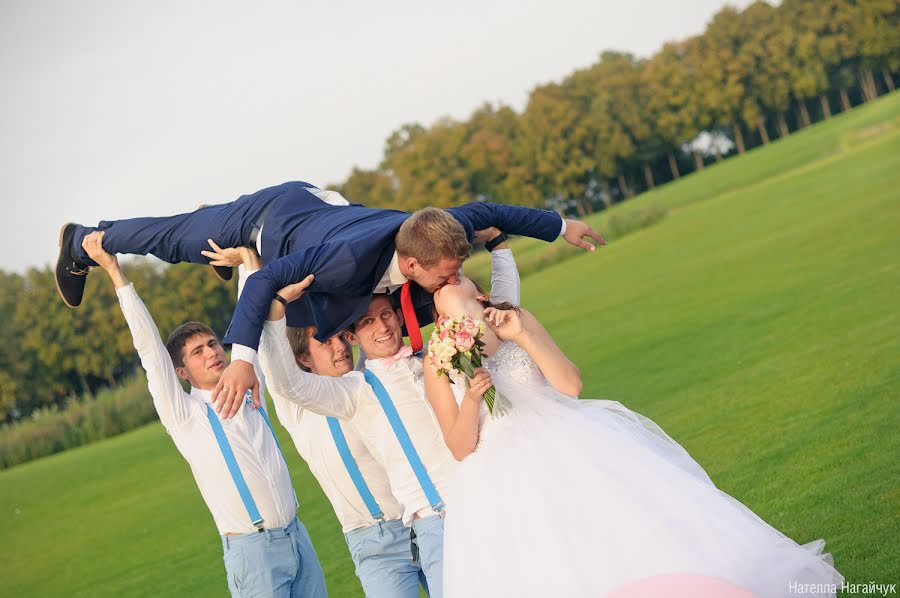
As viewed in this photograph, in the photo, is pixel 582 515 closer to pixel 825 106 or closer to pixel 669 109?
pixel 669 109

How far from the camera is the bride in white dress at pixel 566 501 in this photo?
4312mm

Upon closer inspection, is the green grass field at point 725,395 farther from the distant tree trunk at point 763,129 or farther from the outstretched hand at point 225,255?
the distant tree trunk at point 763,129

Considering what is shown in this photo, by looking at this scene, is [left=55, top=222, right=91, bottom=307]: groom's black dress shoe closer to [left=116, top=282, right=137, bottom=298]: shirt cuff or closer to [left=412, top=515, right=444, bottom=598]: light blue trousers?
[left=116, top=282, right=137, bottom=298]: shirt cuff

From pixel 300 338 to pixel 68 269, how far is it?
2.11 m

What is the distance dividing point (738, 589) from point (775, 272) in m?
22.1

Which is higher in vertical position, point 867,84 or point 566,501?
point 867,84

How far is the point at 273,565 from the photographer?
6.59m

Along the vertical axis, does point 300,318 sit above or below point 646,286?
above

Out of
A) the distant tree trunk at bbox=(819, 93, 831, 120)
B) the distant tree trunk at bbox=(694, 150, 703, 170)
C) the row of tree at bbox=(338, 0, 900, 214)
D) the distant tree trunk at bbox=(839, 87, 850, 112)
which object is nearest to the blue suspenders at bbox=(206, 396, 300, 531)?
the row of tree at bbox=(338, 0, 900, 214)

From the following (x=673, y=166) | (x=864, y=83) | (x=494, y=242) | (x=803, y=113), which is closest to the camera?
(x=494, y=242)

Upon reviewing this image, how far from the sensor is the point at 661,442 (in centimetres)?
507

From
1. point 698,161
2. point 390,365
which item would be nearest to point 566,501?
point 390,365

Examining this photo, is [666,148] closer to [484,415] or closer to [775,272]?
[775,272]

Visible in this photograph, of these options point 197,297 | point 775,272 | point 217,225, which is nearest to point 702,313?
point 775,272
